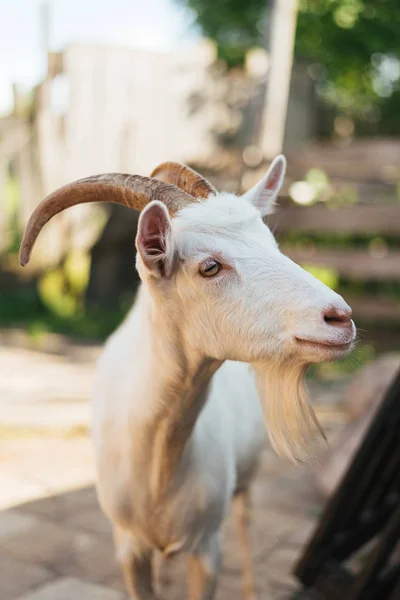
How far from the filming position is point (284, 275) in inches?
63.7

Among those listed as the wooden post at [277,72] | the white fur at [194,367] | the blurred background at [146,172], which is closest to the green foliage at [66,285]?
the blurred background at [146,172]

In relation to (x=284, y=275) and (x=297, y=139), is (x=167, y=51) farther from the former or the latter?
(x=284, y=275)

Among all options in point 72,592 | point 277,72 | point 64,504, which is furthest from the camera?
point 277,72

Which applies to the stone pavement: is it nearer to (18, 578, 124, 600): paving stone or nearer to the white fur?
(18, 578, 124, 600): paving stone

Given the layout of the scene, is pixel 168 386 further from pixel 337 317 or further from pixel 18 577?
pixel 18 577

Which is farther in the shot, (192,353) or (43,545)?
(43,545)

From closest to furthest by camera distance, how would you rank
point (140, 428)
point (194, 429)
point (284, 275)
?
1. point (284, 275)
2. point (140, 428)
3. point (194, 429)

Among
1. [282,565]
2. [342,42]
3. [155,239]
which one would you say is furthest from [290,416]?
[342,42]

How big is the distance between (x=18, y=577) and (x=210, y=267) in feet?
5.81

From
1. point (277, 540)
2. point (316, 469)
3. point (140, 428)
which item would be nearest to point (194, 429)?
point (140, 428)

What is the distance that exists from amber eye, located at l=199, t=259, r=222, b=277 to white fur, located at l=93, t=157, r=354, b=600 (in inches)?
0.5

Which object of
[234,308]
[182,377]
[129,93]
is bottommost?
[129,93]

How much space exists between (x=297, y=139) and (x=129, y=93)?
418 centimetres

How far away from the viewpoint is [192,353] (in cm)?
180
